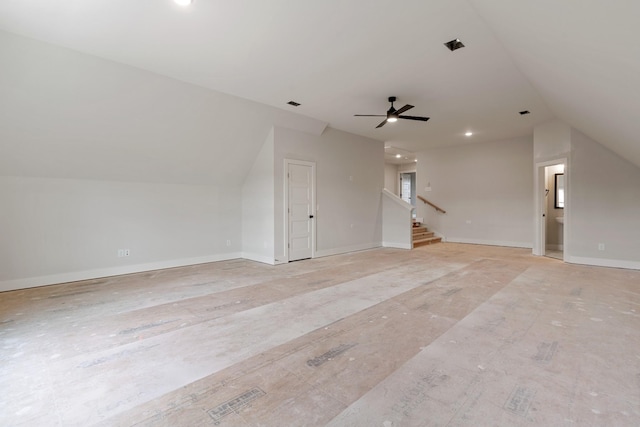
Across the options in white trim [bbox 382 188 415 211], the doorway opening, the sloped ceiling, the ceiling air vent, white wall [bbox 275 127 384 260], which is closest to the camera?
the sloped ceiling

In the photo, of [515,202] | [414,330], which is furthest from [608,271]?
[414,330]

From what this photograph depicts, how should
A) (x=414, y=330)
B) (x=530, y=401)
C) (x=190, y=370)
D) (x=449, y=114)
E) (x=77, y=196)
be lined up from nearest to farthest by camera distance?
(x=530, y=401) → (x=190, y=370) → (x=414, y=330) → (x=77, y=196) → (x=449, y=114)

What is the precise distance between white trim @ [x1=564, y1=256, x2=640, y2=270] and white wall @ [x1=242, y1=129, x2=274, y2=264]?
6.09 metres

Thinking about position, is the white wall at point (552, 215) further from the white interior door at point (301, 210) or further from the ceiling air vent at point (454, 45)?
the white interior door at point (301, 210)

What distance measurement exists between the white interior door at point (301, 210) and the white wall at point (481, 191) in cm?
503

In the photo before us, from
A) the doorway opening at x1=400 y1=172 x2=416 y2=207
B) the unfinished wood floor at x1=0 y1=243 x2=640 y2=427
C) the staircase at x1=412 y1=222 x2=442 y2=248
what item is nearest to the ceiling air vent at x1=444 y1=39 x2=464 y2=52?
the unfinished wood floor at x1=0 y1=243 x2=640 y2=427

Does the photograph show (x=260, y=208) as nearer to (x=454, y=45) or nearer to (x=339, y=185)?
(x=339, y=185)

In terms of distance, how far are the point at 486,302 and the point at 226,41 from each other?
4.32 metres

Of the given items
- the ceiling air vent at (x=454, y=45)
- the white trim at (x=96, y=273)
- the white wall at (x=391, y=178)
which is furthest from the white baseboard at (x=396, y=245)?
the ceiling air vent at (x=454, y=45)

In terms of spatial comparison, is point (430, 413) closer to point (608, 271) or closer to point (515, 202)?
point (608, 271)

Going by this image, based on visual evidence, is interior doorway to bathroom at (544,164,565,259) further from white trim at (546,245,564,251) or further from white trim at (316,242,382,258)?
white trim at (316,242,382,258)

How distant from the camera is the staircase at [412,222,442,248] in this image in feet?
28.5

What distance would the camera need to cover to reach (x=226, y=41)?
3.36 m

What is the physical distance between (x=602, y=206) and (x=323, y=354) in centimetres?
657
